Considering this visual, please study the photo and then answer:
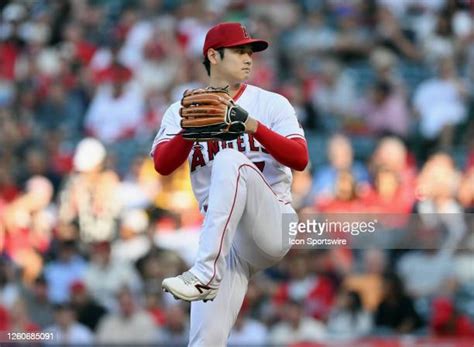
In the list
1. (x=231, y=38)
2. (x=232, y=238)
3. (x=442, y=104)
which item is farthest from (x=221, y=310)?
(x=442, y=104)

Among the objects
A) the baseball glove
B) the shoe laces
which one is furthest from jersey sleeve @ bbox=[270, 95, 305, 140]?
the shoe laces

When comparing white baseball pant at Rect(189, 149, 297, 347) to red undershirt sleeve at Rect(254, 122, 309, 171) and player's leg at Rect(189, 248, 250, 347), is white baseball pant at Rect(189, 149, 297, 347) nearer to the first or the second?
player's leg at Rect(189, 248, 250, 347)

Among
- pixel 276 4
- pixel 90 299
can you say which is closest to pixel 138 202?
pixel 90 299

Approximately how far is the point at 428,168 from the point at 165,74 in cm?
313

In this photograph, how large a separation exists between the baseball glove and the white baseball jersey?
357 millimetres

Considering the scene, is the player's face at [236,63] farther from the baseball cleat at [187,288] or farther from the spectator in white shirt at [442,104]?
the spectator in white shirt at [442,104]

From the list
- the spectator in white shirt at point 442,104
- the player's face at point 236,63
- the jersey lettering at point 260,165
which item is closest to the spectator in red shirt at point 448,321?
the spectator in white shirt at point 442,104

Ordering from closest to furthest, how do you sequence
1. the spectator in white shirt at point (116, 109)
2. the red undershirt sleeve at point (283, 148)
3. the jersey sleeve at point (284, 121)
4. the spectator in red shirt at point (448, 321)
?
the red undershirt sleeve at point (283, 148), the jersey sleeve at point (284, 121), the spectator in red shirt at point (448, 321), the spectator in white shirt at point (116, 109)

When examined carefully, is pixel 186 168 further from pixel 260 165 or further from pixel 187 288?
pixel 187 288

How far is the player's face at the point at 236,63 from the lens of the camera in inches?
237

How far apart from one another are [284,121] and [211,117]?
0.50 meters

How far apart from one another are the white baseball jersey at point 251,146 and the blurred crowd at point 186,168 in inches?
149

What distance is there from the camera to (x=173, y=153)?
5.81 meters

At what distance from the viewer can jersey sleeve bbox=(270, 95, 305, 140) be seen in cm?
591
